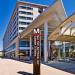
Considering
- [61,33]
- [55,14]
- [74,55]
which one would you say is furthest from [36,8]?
[61,33]

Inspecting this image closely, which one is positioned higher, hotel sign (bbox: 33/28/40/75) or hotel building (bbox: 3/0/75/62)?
hotel building (bbox: 3/0/75/62)

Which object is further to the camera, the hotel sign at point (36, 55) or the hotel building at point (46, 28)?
the hotel building at point (46, 28)

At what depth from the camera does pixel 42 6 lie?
73.0 meters

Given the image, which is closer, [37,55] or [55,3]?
[37,55]

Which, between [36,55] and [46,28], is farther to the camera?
[46,28]

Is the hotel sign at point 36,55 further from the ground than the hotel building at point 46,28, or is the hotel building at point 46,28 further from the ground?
the hotel building at point 46,28

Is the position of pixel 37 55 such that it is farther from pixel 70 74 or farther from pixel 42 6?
pixel 42 6

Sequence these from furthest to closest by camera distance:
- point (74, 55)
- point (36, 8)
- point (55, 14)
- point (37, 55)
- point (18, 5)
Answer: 1. point (36, 8)
2. point (18, 5)
3. point (74, 55)
4. point (55, 14)
5. point (37, 55)

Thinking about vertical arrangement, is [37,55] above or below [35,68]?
above

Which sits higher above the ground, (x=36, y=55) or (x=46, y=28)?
(x=46, y=28)

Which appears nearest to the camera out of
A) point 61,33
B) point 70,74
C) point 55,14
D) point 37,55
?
point 37,55

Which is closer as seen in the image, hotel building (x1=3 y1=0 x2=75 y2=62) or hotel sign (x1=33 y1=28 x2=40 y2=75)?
hotel sign (x1=33 y1=28 x2=40 y2=75)

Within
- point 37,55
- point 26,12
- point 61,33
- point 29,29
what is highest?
point 26,12

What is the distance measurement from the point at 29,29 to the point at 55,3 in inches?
597
